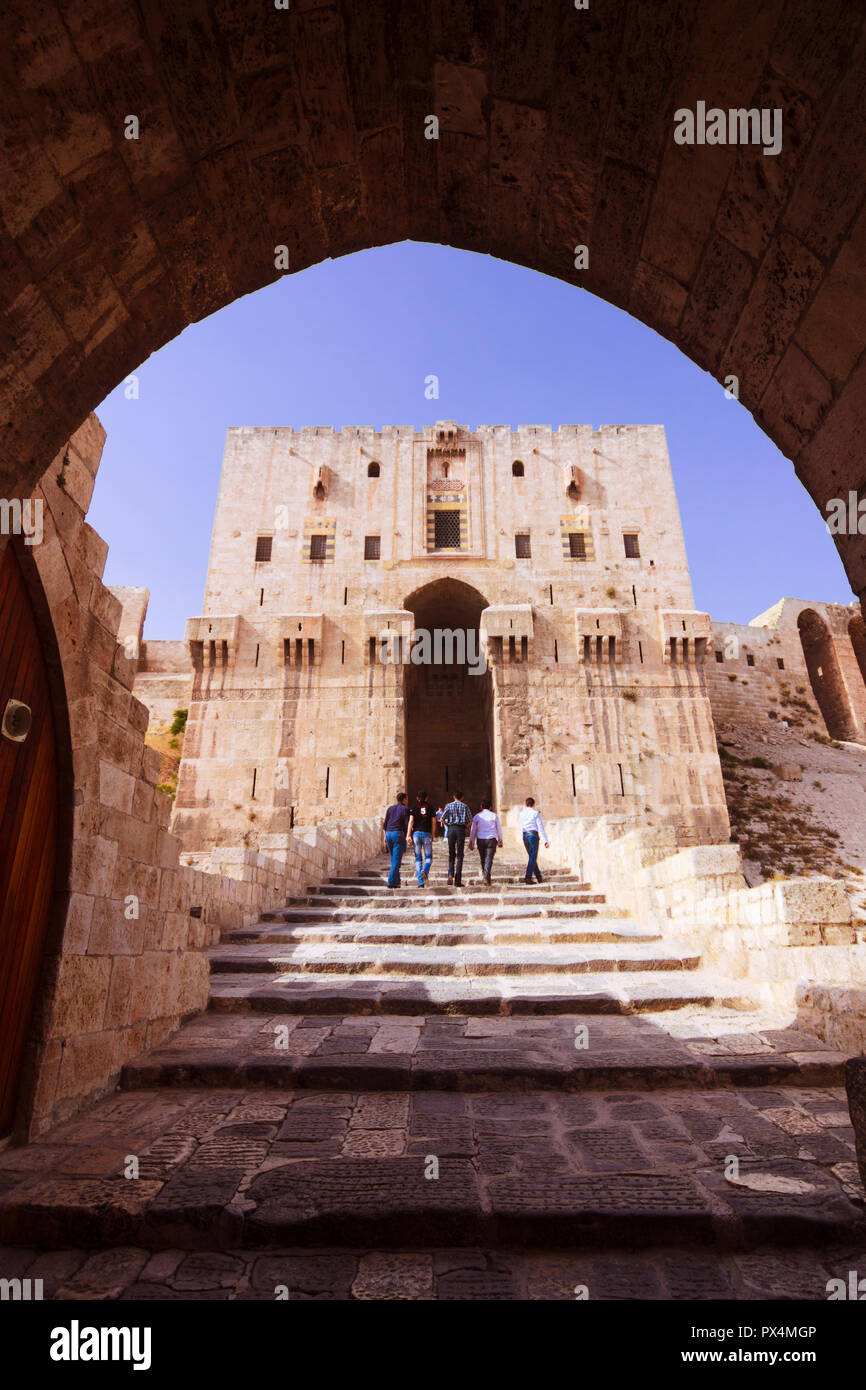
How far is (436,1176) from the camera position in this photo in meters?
2.64

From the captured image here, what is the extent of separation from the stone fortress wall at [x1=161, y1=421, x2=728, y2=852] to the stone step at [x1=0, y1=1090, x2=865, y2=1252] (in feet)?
50.0

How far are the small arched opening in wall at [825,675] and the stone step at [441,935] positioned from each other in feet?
82.6

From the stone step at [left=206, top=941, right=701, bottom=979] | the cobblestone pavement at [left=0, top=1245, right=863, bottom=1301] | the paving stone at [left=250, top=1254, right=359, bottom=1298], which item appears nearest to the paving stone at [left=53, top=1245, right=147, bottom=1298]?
the cobblestone pavement at [left=0, top=1245, right=863, bottom=1301]

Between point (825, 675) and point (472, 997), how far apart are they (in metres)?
29.6

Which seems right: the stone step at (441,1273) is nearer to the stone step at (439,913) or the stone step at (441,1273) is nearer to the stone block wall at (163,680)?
the stone step at (439,913)

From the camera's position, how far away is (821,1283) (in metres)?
2.11

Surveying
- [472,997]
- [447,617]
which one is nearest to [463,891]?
[472,997]

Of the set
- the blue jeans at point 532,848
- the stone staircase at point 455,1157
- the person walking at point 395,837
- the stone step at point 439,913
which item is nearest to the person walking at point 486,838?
the blue jeans at point 532,848

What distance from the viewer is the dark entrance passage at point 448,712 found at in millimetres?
23062

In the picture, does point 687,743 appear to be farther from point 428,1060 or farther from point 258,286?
point 258,286

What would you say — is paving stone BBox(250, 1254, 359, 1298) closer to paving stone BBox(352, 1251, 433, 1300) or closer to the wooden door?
paving stone BBox(352, 1251, 433, 1300)

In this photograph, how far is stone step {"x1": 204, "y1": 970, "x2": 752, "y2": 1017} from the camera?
5.02 m
